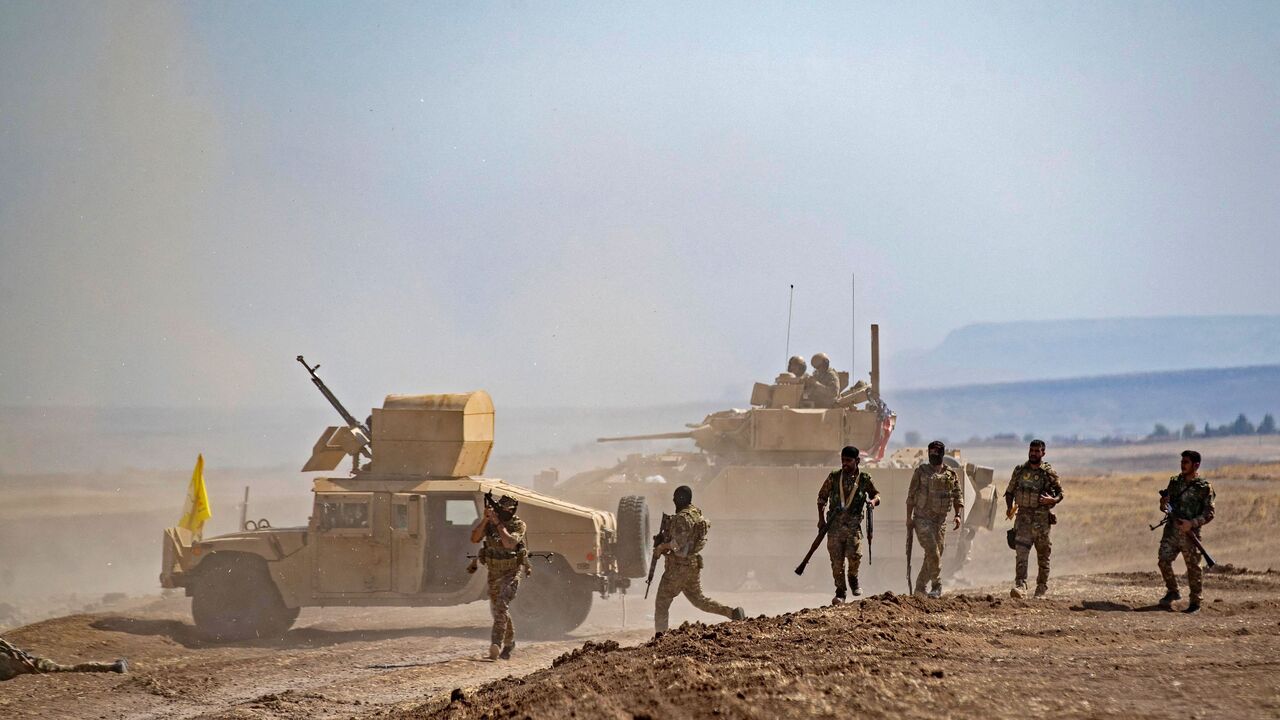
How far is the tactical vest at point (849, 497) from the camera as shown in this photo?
13.0 metres

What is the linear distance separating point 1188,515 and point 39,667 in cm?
1075

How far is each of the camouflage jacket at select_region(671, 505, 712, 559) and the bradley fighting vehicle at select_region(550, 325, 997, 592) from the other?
820 centimetres

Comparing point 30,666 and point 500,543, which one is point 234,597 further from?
point 500,543

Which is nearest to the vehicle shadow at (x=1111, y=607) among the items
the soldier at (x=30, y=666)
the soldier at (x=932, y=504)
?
the soldier at (x=932, y=504)

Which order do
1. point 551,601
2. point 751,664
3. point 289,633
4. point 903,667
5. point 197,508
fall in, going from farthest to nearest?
point 197,508 < point 289,633 < point 551,601 < point 751,664 < point 903,667

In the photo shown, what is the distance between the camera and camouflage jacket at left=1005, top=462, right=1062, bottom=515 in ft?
45.9

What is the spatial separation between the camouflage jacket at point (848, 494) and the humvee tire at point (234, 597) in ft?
21.8

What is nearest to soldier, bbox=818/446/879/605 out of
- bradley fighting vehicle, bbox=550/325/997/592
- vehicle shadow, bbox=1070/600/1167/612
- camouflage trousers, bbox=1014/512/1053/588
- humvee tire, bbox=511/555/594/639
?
camouflage trousers, bbox=1014/512/1053/588

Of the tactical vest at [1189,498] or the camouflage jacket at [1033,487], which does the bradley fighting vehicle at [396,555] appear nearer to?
the camouflage jacket at [1033,487]

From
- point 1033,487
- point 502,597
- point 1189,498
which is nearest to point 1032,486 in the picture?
point 1033,487

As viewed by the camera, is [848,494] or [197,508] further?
[197,508]

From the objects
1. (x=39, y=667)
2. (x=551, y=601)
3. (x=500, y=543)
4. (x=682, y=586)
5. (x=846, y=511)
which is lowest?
(x=39, y=667)

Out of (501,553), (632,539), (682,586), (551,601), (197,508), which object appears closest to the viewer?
(682,586)

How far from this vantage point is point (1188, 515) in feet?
42.9
